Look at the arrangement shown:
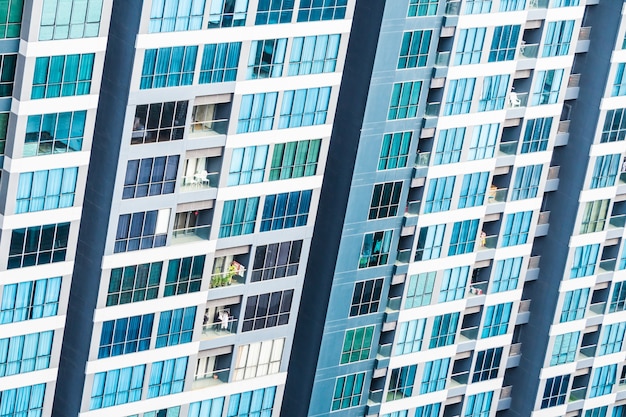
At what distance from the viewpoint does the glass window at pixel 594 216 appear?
444 ft

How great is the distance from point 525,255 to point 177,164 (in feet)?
96.3

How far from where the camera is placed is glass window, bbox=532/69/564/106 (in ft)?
426

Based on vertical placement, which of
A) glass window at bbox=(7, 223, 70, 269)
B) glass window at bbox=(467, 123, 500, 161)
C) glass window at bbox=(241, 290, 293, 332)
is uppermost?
glass window at bbox=(467, 123, 500, 161)

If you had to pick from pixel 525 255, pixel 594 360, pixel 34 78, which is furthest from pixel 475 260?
pixel 34 78

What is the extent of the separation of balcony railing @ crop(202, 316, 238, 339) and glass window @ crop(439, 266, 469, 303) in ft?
49.1

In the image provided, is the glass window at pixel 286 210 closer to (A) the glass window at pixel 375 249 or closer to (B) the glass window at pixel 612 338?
(A) the glass window at pixel 375 249

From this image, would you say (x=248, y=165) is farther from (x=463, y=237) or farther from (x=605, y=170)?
(x=605, y=170)

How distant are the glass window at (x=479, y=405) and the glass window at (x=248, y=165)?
26016 millimetres

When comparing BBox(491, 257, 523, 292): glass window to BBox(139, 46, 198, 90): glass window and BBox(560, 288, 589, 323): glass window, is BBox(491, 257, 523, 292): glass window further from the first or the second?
BBox(139, 46, 198, 90): glass window

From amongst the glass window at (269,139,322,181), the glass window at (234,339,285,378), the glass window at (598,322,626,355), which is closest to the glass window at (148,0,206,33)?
the glass window at (269,139,322,181)

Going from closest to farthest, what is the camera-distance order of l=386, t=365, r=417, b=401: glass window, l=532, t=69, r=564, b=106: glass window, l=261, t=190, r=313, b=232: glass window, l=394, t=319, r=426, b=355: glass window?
l=261, t=190, r=313, b=232: glass window
l=394, t=319, r=426, b=355: glass window
l=532, t=69, r=564, b=106: glass window
l=386, t=365, r=417, b=401: glass window

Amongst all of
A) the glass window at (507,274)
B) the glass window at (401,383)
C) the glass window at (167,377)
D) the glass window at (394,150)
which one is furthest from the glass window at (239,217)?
the glass window at (507,274)

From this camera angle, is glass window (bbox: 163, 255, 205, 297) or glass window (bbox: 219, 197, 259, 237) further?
glass window (bbox: 219, 197, 259, 237)

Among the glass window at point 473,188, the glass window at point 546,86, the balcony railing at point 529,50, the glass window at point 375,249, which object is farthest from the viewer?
the glass window at point 546,86
